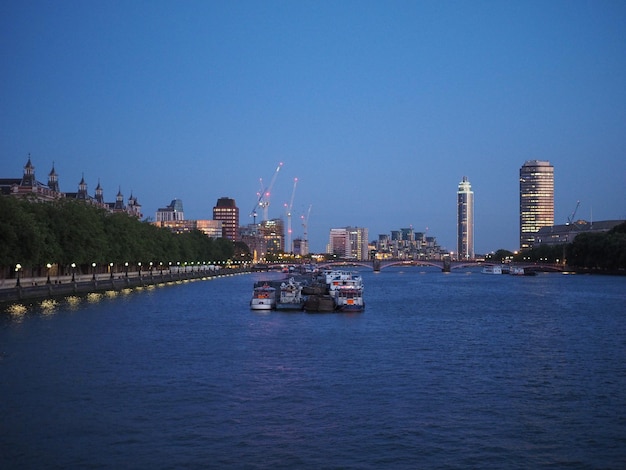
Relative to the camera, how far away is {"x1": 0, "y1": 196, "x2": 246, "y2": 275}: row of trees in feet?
270

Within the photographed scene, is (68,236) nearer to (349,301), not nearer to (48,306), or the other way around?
(48,306)

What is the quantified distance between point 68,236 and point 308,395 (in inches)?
3028

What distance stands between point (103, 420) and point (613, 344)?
117ft

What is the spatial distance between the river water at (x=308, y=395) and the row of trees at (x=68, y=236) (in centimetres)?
1974

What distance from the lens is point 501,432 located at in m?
27.7

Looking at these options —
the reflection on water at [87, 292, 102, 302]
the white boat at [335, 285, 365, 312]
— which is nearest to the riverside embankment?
the reflection on water at [87, 292, 102, 302]

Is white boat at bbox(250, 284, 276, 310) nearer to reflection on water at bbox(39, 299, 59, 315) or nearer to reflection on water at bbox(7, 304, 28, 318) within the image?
reflection on water at bbox(39, 299, 59, 315)

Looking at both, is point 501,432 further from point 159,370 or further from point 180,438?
point 159,370

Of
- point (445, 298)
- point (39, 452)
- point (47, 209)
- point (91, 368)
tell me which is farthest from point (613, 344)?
point (47, 209)

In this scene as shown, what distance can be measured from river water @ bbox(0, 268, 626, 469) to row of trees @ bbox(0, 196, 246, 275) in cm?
1974

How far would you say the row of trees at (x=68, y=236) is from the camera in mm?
82438

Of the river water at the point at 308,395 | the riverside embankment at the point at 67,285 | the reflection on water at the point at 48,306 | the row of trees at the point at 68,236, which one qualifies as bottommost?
the river water at the point at 308,395

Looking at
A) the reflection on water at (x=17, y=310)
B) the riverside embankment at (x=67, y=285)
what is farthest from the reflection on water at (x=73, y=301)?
the reflection on water at (x=17, y=310)

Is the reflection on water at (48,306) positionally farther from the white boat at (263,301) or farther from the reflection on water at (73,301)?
the white boat at (263,301)
